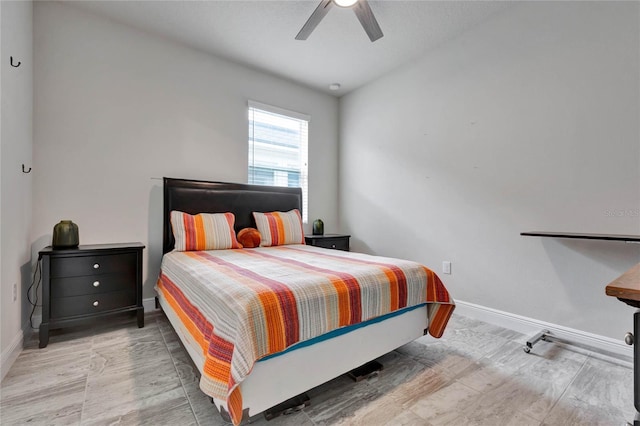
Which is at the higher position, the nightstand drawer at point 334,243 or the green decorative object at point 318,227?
the green decorative object at point 318,227

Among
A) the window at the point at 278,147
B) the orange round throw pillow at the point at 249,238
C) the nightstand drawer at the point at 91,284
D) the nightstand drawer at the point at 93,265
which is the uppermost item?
the window at the point at 278,147

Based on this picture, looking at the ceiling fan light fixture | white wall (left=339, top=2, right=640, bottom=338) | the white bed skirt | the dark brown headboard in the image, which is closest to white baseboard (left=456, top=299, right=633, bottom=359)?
white wall (left=339, top=2, right=640, bottom=338)

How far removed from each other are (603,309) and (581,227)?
62 cm

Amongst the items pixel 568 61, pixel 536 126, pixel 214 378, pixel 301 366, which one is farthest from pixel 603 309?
pixel 214 378

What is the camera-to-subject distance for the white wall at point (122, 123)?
252 cm

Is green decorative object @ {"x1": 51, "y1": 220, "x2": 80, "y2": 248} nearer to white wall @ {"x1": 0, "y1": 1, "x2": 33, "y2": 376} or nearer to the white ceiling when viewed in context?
white wall @ {"x1": 0, "y1": 1, "x2": 33, "y2": 376}

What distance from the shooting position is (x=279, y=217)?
3.43 m

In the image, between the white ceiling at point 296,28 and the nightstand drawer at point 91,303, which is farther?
the white ceiling at point 296,28

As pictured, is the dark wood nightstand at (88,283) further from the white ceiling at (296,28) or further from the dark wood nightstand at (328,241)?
the white ceiling at (296,28)

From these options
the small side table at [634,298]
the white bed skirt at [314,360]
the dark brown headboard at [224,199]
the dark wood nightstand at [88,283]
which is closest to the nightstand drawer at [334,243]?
the dark brown headboard at [224,199]

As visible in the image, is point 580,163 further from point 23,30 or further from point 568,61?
point 23,30

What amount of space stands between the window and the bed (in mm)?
1624

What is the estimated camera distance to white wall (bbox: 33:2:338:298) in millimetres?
2523

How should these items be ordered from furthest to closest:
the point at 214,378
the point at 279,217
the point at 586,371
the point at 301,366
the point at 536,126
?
the point at 279,217, the point at 536,126, the point at 586,371, the point at 301,366, the point at 214,378
